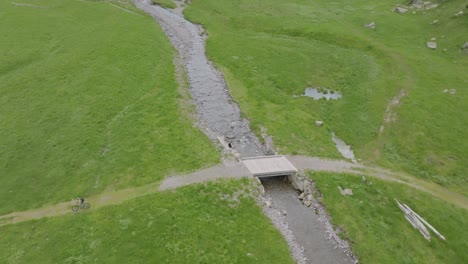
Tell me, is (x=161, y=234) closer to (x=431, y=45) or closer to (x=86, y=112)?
(x=86, y=112)

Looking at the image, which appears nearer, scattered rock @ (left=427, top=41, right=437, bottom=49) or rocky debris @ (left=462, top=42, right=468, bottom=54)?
rocky debris @ (left=462, top=42, right=468, bottom=54)

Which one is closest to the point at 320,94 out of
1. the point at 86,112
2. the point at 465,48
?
the point at 465,48

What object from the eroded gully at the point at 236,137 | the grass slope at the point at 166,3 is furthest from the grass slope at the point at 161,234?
the grass slope at the point at 166,3

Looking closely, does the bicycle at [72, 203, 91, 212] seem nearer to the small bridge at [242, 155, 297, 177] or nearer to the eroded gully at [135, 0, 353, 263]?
the eroded gully at [135, 0, 353, 263]

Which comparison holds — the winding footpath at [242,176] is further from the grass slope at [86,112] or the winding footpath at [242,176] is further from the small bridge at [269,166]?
the grass slope at [86,112]

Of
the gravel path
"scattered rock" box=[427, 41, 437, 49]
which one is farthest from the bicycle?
"scattered rock" box=[427, 41, 437, 49]

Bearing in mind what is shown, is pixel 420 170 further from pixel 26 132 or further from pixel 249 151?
pixel 26 132
